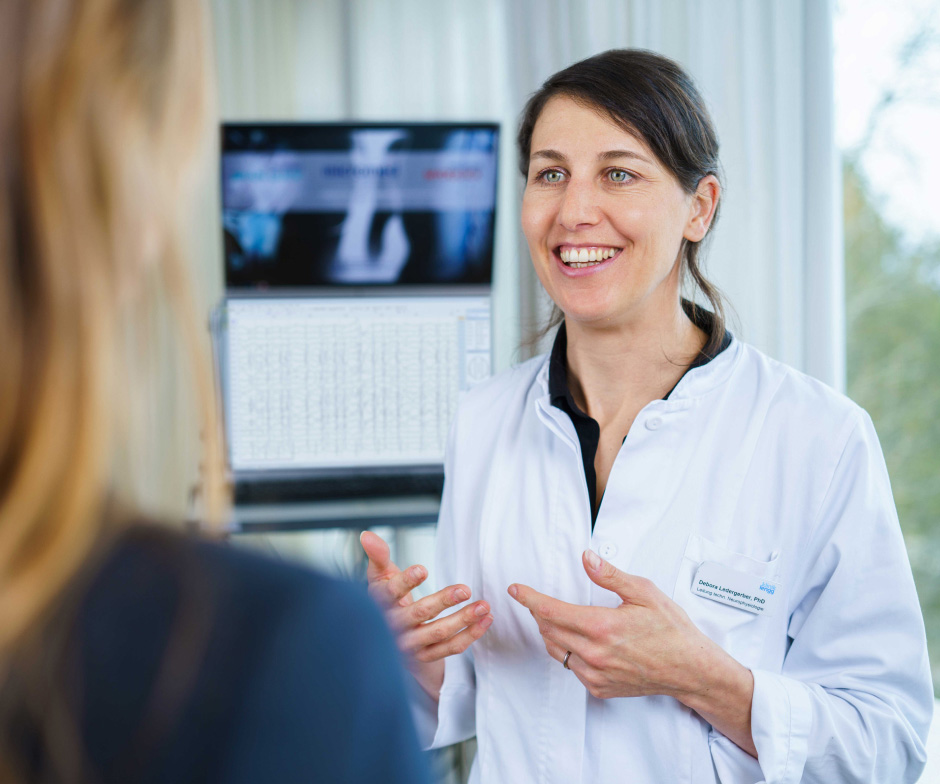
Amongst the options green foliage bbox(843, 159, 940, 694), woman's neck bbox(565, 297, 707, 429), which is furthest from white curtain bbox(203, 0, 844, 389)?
woman's neck bbox(565, 297, 707, 429)

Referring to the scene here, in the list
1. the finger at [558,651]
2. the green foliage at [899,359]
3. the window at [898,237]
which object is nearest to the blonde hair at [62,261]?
the finger at [558,651]

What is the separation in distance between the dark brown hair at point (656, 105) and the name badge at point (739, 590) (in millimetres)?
355

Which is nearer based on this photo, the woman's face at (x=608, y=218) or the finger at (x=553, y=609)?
the finger at (x=553, y=609)

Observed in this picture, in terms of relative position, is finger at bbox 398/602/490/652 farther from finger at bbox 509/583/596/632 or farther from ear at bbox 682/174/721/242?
ear at bbox 682/174/721/242

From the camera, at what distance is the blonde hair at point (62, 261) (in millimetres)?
324

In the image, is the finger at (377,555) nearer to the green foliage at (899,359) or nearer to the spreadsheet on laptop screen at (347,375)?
the spreadsheet on laptop screen at (347,375)

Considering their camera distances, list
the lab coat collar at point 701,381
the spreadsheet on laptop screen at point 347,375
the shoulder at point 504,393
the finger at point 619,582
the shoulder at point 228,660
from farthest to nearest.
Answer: the spreadsheet on laptop screen at point 347,375 → the shoulder at point 504,393 → the lab coat collar at point 701,381 → the finger at point 619,582 → the shoulder at point 228,660

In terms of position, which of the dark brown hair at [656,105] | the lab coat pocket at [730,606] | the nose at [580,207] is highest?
the dark brown hair at [656,105]

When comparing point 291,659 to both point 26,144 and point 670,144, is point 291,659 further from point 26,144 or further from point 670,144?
point 670,144

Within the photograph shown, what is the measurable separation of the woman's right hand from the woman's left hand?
11 cm

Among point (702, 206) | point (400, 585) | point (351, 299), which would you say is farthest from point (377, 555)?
point (351, 299)

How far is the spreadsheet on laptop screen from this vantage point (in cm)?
191

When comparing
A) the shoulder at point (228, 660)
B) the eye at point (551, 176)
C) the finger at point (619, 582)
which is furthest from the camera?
the eye at point (551, 176)

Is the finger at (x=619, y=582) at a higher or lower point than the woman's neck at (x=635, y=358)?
lower
